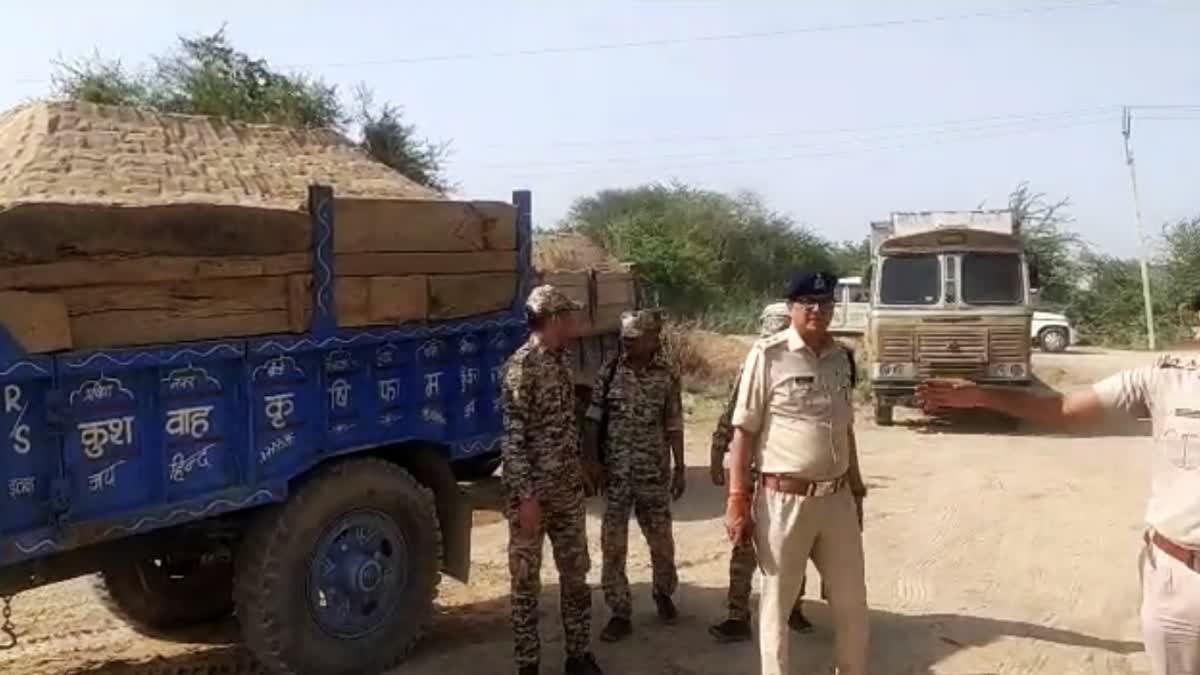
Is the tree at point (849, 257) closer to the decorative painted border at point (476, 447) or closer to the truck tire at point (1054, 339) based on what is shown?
the truck tire at point (1054, 339)

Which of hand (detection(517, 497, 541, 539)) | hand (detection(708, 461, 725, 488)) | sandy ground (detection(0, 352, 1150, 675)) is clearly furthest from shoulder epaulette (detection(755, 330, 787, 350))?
sandy ground (detection(0, 352, 1150, 675))

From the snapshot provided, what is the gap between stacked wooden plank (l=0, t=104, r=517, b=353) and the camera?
4.26 metres

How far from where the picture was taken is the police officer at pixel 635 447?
6199mm

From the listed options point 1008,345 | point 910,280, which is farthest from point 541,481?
point 910,280

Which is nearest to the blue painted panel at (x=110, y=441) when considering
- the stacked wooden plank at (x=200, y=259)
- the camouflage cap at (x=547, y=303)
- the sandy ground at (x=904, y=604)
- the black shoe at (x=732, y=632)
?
the stacked wooden plank at (x=200, y=259)

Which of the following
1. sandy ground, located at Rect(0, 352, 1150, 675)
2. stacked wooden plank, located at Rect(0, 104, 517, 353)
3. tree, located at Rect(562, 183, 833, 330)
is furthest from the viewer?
tree, located at Rect(562, 183, 833, 330)

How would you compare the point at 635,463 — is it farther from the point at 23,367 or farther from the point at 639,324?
the point at 23,367

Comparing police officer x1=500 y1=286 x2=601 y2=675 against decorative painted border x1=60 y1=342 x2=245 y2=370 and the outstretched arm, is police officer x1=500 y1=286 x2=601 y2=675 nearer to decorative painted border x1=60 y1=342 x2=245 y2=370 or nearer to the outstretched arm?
decorative painted border x1=60 y1=342 x2=245 y2=370

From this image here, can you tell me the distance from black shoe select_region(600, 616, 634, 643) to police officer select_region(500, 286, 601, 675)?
59cm

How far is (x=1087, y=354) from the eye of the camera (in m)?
27.2

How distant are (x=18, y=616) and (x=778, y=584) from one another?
4023mm

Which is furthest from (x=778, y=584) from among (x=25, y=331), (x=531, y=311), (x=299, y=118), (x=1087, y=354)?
(x=1087, y=354)

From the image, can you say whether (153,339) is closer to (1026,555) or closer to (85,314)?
(85,314)

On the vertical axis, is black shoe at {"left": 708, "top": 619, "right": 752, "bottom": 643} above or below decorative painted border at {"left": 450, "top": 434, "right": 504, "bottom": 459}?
below
